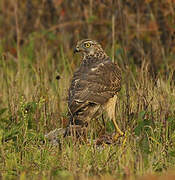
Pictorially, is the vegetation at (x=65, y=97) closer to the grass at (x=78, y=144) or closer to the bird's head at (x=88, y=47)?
the grass at (x=78, y=144)

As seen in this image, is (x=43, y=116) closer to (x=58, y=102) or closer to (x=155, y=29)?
(x=58, y=102)

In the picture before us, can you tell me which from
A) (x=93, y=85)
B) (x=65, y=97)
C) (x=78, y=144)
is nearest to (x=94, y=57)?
(x=65, y=97)

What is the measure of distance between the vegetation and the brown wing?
23 cm

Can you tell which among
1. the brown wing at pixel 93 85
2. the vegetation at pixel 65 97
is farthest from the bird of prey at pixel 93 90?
the vegetation at pixel 65 97

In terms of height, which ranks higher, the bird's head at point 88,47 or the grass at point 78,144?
the bird's head at point 88,47

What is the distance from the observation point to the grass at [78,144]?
5.38 m

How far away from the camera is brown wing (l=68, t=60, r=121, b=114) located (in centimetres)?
668

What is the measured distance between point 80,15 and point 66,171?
23.2 feet

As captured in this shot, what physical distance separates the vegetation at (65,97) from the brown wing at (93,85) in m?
0.23

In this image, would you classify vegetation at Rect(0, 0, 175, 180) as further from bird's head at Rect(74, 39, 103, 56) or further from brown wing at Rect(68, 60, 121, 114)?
bird's head at Rect(74, 39, 103, 56)

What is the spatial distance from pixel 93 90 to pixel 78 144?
0.83 meters

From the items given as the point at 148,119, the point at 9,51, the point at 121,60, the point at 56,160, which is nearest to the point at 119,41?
the point at 121,60

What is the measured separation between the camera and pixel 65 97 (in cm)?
830

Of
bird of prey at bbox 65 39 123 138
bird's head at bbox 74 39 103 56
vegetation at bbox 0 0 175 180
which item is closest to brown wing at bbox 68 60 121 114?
bird of prey at bbox 65 39 123 138
